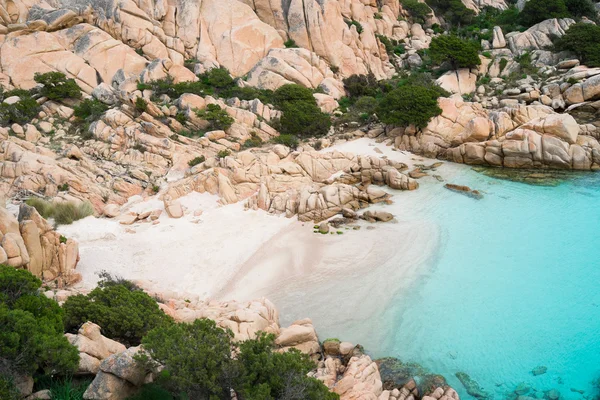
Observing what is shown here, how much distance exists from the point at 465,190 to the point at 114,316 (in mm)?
24603

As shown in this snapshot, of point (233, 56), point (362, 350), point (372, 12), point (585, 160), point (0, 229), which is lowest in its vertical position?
point (362, 350)

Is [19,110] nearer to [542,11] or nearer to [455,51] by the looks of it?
[455,51]

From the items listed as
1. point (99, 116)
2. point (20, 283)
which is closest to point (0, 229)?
point (20, 283)

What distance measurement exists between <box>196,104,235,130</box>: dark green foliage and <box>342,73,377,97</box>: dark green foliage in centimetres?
1840

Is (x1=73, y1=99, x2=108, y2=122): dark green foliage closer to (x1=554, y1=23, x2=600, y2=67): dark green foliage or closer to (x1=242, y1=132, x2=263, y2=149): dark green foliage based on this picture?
(x1=242, y1=132, x2=263, y2=149): dark green foliage

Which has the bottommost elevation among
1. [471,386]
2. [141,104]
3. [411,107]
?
[471,386]

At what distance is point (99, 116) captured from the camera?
35031mm

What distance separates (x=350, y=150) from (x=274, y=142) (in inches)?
283

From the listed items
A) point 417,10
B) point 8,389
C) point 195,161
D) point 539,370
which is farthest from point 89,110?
point 417,10

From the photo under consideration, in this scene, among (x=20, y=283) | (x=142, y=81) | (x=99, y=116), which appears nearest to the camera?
(x=20, y=283)

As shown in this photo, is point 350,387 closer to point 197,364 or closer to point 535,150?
point 197,364

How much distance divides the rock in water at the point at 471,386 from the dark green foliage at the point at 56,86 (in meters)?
40.1

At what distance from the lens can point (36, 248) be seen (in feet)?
56.2

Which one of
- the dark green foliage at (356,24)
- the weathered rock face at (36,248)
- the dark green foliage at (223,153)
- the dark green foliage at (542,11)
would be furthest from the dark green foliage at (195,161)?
the dark green foliage at (542,11)
